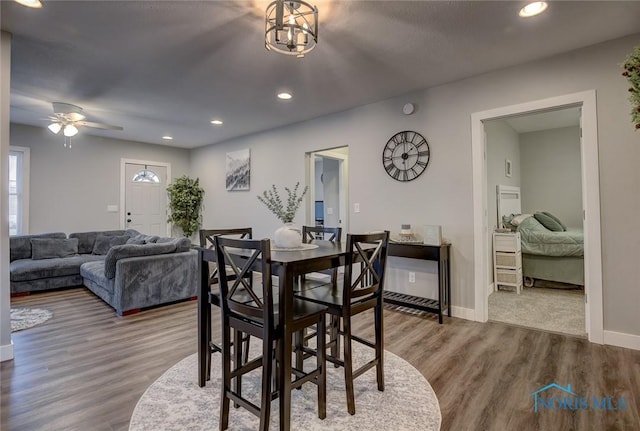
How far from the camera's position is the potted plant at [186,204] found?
708 cm

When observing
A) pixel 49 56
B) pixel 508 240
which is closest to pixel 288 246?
pixel 49 56

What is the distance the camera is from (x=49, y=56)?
2932 mm

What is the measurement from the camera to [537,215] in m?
5.16

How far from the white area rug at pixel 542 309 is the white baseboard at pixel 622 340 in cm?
A: 24

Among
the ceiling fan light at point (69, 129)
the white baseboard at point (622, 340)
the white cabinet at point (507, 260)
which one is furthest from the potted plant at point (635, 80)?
the ceiling fan light at point (69, 129)

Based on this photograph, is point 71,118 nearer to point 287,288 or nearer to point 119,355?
point 119,355

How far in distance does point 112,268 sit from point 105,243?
7.54ft

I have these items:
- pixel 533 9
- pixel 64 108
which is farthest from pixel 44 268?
pixel 533 9

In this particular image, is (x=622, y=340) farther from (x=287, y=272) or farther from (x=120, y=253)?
(x=120, y=253)

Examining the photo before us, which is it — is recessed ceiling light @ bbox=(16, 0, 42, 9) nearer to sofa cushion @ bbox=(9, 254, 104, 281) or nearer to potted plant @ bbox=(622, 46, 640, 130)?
potted plant @ bbox=(622, 46, 640, 130)

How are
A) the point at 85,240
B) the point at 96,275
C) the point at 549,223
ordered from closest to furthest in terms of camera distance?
1. the point at 96,275
2. the point at 549,223
3. the point at 85,240

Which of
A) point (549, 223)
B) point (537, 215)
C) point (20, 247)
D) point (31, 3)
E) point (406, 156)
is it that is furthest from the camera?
point (537, 215)

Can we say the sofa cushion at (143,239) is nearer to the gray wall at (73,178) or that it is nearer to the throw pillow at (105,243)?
the throw pillow at (105,243)

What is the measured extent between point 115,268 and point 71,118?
89.2 inches
